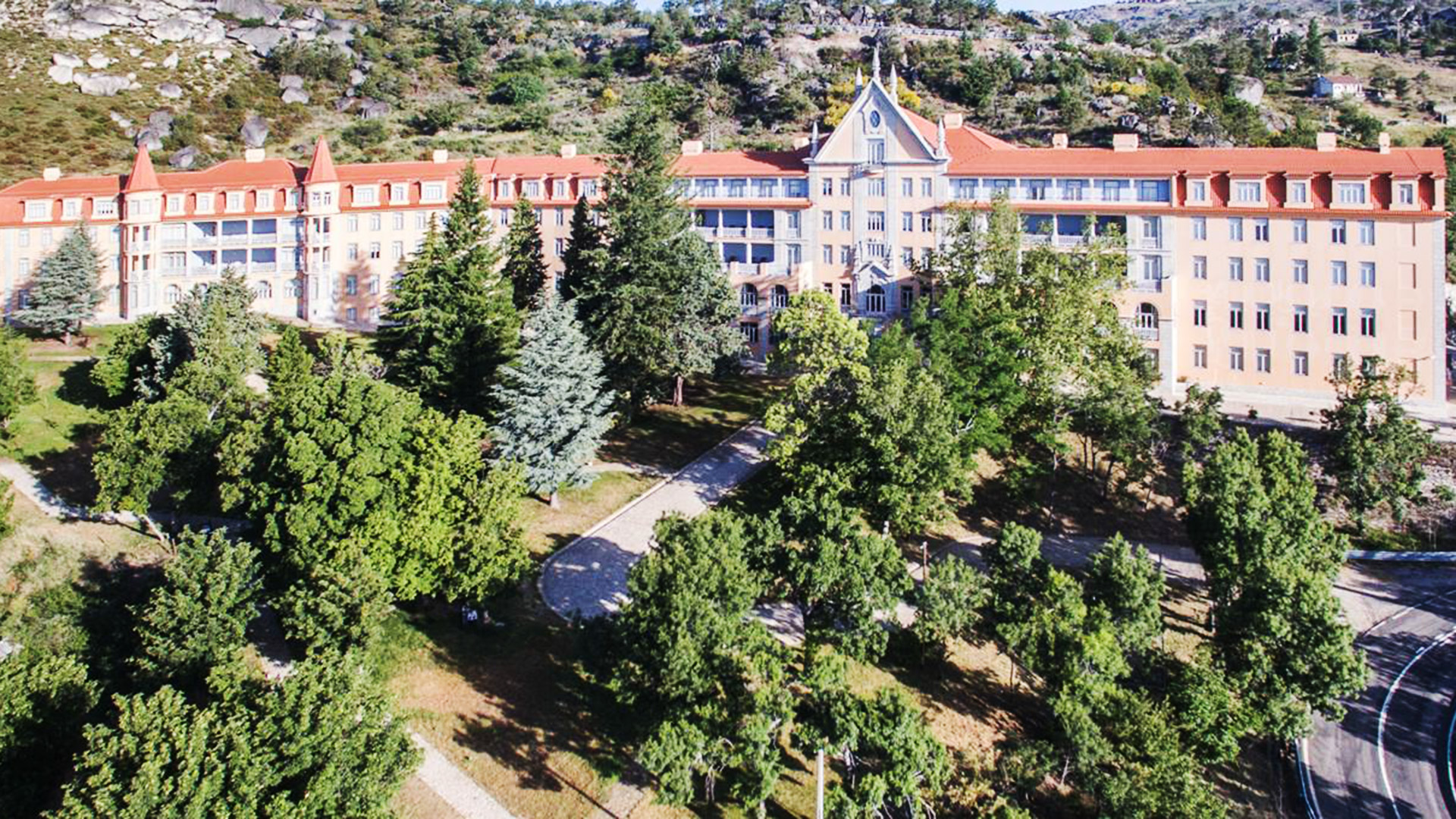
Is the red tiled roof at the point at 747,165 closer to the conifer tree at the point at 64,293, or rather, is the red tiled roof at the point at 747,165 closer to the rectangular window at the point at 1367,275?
the rectangular window at the point at 1367,275

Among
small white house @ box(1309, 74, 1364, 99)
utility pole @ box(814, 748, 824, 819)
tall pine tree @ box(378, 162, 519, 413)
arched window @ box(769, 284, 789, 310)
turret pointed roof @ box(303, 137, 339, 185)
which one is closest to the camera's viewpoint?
utility pole @ box(814, 748, 824, 819)

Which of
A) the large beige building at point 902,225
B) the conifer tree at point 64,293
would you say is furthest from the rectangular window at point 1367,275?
the conifer tree at point 64,293

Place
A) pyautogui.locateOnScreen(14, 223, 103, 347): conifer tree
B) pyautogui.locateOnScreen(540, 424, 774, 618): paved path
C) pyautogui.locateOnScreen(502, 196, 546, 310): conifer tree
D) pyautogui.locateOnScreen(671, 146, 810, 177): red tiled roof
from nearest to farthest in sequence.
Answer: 1. pyautogui.locateOnScreen(540, 424, 774, 618): paved path
2. pyautogui.locateOnScreen(502, 196, 546, 310): conifer tree
3. pyautogui.locateOnScreen(14, 223, 103, 347): conifer tree
4. pyautogui.locateOnScreen(671, 146, 810, 177): red tiled roof

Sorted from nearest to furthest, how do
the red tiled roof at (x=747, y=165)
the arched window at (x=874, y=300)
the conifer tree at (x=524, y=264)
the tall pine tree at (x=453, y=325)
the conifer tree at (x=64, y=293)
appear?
the tall pine tree at (x=453, y=325) → the conifer tree at (x=524, y=264) → the conifer tree at (x=64, y=293) → the arched window at (x=874, y=300) → the red tiled roof at (x=747, y=165)

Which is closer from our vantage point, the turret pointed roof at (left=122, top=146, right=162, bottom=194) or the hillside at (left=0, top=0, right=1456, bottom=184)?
the turret pointed roof at (left=122, top=146, right=162, bottom=194)

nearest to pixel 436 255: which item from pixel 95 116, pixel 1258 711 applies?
pixel 1258 711

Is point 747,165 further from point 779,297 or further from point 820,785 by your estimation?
point 820,785

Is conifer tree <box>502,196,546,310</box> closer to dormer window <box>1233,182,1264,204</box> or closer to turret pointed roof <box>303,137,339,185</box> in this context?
turret pointed roof <box>303,137,339,185</box>

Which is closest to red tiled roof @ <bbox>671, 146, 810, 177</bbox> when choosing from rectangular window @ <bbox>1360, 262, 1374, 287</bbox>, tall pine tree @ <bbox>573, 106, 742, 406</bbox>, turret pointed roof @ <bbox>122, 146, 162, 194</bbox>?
tall pine tree @ <bbox>573, 106, 742, 406</bbox>
